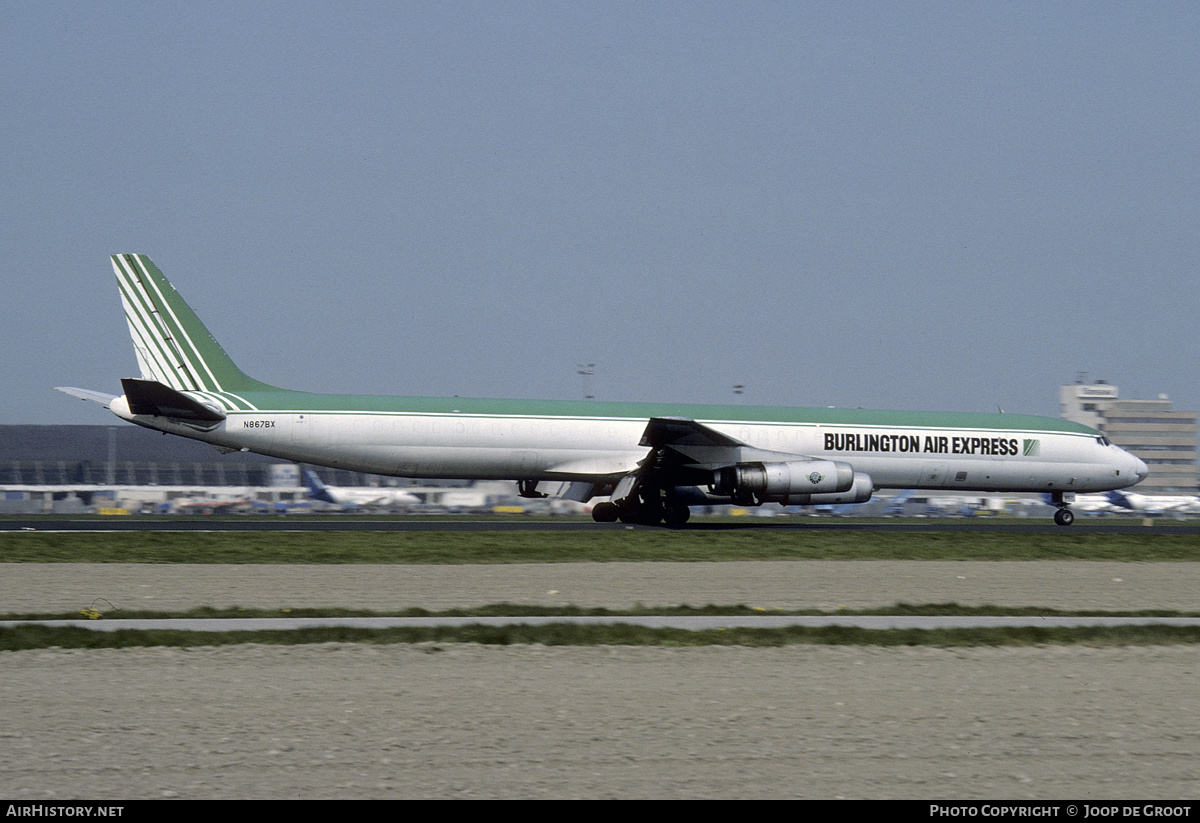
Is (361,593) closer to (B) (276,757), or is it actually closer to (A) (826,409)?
(B) (276,757)

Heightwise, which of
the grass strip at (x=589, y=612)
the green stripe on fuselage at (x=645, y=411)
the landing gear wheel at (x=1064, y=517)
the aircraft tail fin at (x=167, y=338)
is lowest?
the grass strip at (x=589, y=612)

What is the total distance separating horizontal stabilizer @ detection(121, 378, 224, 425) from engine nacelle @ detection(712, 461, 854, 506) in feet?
45.5

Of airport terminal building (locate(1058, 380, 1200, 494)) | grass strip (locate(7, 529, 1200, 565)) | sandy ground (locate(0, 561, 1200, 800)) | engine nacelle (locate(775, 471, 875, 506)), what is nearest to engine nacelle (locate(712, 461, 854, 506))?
engine nacelle (locate(775, 471, 875, 506))

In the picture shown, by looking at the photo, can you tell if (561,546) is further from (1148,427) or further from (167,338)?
(1148,427)

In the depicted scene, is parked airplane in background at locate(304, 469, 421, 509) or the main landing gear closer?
the main landing gear

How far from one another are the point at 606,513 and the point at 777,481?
6281 millimetres

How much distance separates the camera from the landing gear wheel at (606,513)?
120ft

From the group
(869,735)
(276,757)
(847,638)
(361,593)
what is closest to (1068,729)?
(869,735)

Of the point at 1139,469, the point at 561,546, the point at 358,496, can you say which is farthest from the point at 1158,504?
the point at 561,546

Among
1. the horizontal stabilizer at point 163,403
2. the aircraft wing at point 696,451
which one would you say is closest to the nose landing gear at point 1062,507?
the aircraft wing at point 696,451

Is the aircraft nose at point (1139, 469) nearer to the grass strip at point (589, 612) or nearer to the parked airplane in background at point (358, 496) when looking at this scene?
the grass strip at point (589, 612)

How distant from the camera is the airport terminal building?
17675 centimetres

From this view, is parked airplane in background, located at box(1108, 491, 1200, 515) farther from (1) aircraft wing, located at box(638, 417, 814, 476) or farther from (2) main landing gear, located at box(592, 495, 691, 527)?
(2) main landing gear, located at box(592, 495, 691, 527)

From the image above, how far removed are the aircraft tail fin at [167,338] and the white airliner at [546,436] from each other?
0.13 ft
